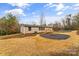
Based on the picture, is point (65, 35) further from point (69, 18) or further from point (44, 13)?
point (44, 13)

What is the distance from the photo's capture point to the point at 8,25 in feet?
6.27

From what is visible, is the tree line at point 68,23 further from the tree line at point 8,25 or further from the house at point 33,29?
the tree line at point 8,25

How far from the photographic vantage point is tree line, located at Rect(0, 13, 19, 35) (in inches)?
74.7

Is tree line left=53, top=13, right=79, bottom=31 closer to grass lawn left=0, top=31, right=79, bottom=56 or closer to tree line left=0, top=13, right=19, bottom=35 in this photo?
grass lawn left=0, top=31, right=79, bottom=56

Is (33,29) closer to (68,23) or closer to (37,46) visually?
(37,46)

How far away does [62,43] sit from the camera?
1.89 m

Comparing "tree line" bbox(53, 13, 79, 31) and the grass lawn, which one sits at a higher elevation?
"tree line" bbox(53, 13, 79, 31)

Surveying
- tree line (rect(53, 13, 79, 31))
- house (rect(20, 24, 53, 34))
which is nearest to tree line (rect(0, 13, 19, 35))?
house (rect(20, 24, 53, 34))

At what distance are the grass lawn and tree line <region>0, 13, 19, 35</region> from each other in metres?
0.08

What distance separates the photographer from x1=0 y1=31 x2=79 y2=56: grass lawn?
1.87 metres

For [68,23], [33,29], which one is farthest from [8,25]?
[68,23]

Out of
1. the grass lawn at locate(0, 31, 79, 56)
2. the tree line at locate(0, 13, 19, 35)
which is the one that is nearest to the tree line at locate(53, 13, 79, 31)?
the grass lawn at locate(0, 31, 79, 56)

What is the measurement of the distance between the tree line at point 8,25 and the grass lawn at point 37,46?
3.1 inches

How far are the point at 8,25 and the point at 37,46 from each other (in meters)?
0.35
